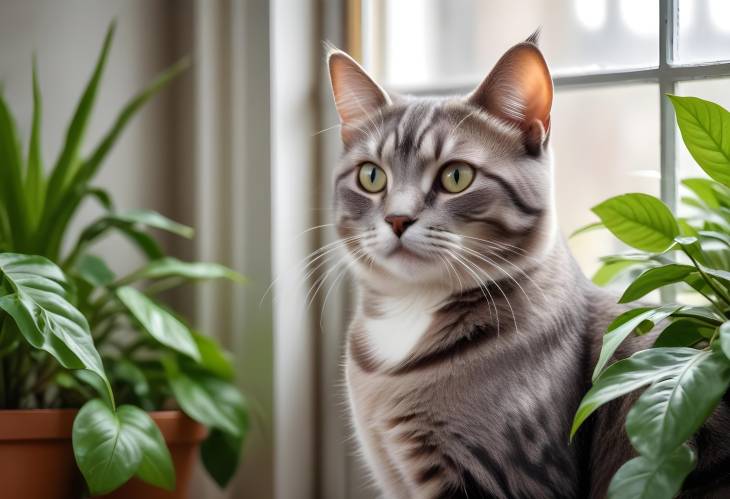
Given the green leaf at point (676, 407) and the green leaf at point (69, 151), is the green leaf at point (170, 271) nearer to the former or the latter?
the green leaf at point (69, 151)

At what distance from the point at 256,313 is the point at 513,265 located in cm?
69

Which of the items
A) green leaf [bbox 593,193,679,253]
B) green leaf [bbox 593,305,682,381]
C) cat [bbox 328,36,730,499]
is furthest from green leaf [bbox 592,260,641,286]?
green leaf [bbox 593,305,682,381]

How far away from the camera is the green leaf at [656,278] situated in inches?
33.6

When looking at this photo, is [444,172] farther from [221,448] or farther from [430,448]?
[221,448]

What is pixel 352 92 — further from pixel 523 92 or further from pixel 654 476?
pixel 654 476

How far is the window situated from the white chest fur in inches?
18.8

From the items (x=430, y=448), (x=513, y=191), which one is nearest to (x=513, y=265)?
(x=513, y=191)

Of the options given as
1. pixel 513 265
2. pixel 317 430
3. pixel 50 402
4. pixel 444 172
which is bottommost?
pixel 317 430

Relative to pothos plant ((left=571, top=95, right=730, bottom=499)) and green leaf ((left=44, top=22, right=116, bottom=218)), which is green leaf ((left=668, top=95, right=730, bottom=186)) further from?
green leaf ((left=44, top=22, right=116, bottom=218))

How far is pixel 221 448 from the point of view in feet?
4.55

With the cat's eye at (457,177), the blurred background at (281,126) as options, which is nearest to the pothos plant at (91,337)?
the blurred background at (281,126)

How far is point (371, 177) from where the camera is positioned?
3.60 ft

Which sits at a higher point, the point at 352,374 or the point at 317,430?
the point at 352,374

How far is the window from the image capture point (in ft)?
4.20
